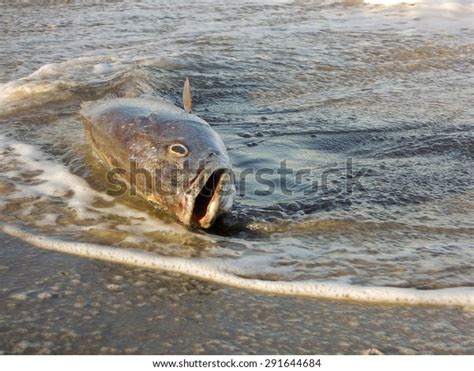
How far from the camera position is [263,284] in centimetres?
374

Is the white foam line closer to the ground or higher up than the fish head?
closer to the ground

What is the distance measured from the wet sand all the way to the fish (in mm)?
599

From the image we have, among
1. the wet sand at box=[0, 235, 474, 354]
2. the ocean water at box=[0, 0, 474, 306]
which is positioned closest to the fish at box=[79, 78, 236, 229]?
the ocean water at box=[0, 0, 474, 306]

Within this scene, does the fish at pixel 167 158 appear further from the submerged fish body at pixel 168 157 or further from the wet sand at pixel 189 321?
the wet sand at pixel 189 321

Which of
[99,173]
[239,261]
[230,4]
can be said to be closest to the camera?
[239,261]

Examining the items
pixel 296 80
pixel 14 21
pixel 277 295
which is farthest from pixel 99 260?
pixel 14 21

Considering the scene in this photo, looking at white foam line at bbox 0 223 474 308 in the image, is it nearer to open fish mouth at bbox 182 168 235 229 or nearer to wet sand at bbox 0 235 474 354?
wet sand at bbox 0 235 474 354

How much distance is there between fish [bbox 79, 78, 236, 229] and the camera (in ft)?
13.7

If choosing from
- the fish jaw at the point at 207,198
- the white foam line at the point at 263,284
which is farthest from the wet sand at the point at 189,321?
the fish jaw at the point at 207,198

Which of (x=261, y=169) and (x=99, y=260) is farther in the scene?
(x=261, y=169)

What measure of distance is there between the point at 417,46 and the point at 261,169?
15.3 ft

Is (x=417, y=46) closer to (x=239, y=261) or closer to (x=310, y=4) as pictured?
(x=310, y=4)

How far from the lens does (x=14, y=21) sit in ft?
37.1

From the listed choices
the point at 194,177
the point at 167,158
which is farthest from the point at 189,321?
the point at 167,158
